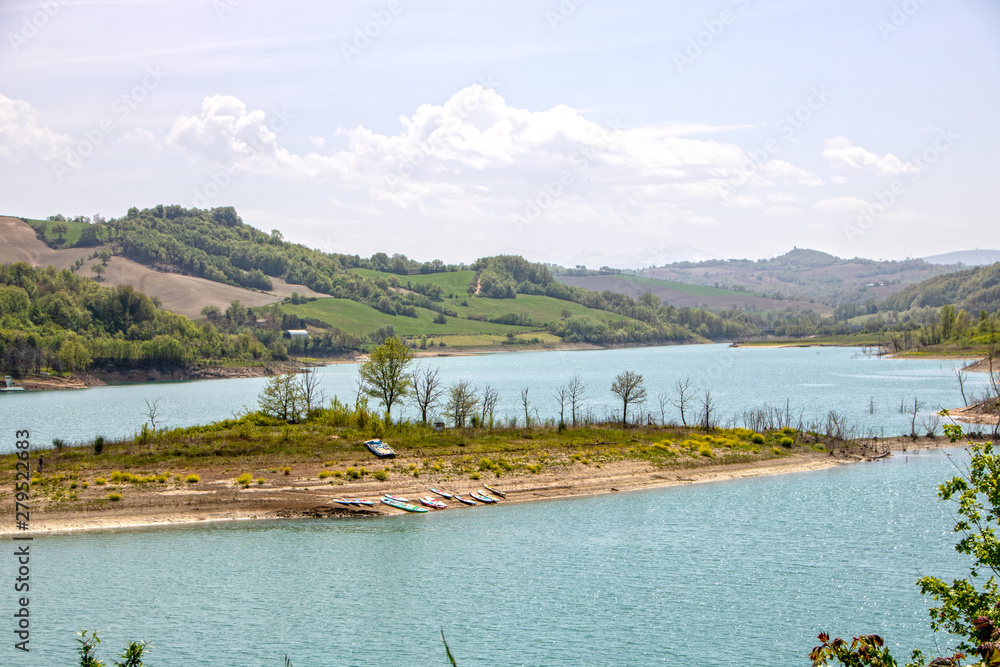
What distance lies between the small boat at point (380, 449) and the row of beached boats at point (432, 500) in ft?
17.4

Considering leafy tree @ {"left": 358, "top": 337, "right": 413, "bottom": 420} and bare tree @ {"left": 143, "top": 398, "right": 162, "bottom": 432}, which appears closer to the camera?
leafy tree @ {"left": 358, "top": 337, "right": 413, "bottom": 420}

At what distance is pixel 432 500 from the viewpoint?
142 feet

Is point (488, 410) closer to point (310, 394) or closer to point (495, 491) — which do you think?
point (310, 394)

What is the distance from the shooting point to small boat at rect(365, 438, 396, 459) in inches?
1930

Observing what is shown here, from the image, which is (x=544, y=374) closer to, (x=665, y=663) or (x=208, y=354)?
(x=208, y=354)

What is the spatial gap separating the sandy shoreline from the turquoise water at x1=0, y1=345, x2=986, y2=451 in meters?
25.9

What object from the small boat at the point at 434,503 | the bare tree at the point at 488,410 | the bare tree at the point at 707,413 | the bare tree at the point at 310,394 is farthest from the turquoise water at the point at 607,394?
the small boat at the point at 434,503

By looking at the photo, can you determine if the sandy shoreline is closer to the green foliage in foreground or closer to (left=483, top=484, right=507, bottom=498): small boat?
(left=483, top=484, right=507, bottom=498): small boat

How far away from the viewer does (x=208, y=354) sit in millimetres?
176625

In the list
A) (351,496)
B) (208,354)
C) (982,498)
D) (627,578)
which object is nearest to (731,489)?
(982,498)

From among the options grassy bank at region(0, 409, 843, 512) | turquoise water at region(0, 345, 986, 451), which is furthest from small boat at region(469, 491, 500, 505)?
turquoise water at region(0, 345, 986, 451)

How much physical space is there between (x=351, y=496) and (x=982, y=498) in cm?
3569

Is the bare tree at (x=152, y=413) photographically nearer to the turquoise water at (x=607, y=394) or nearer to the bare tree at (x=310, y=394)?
the turquoise water at (x=607, y=394)

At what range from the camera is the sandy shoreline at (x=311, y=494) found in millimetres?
38281
